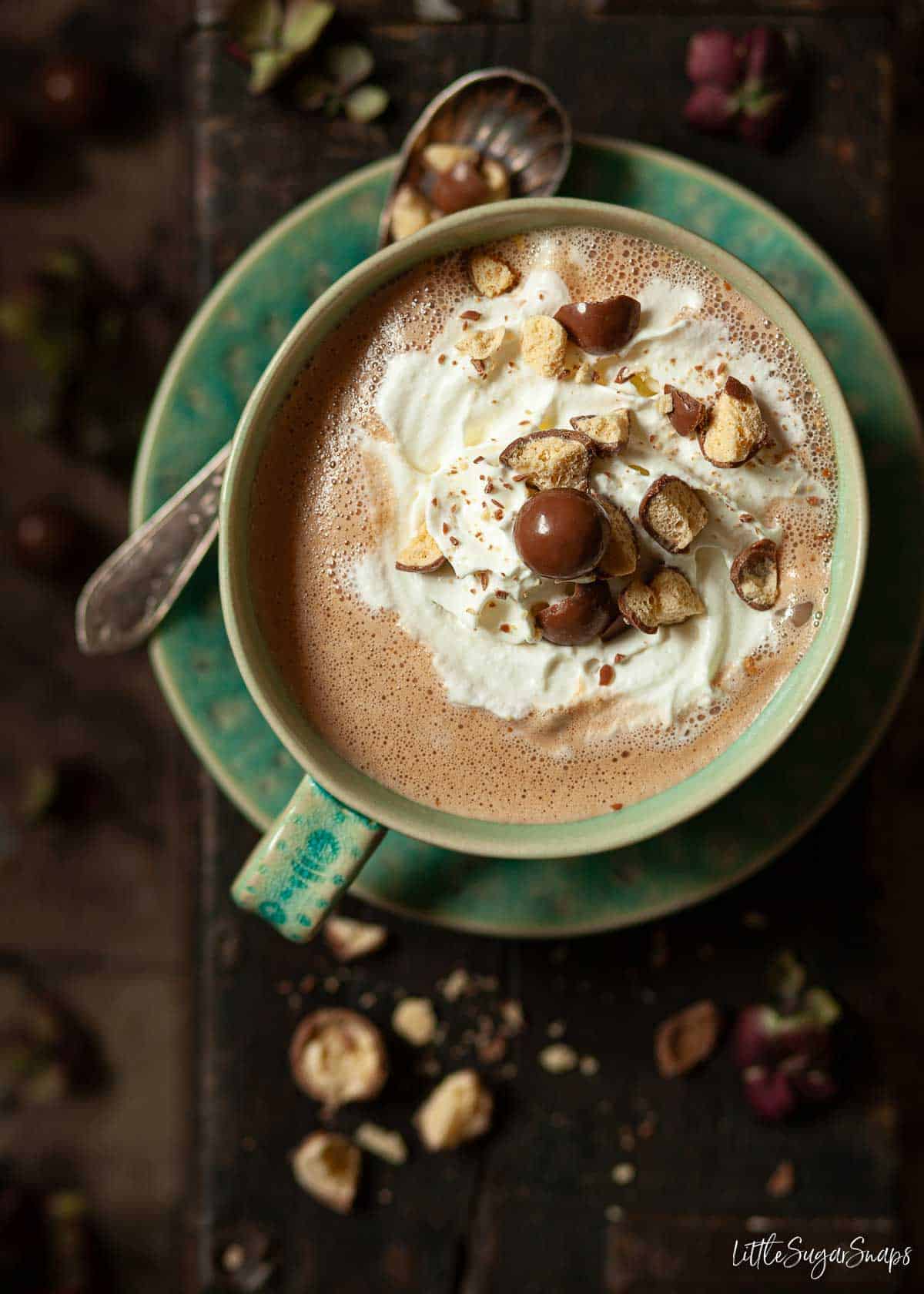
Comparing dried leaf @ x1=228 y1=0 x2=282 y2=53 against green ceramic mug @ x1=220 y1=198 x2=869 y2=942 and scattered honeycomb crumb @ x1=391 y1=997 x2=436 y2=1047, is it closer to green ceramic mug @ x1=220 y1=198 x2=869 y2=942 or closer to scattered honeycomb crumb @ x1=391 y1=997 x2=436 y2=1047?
green ceramic mug @ x1=220 y1=198 x2=869 y2=942

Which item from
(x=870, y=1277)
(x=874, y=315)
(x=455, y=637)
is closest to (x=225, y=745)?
(x=455, y=637)

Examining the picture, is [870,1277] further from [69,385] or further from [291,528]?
[69,385]

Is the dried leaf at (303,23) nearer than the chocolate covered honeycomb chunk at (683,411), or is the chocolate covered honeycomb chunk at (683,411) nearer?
the chocolate covered honeycomb chunk at (683,411)

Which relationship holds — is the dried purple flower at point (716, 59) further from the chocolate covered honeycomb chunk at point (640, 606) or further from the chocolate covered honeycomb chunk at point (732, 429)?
the chocolate covered honeycomb chunk at point (640, 606)

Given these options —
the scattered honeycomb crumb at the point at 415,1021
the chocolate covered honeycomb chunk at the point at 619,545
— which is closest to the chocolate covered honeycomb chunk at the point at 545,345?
the chocolate covered honeycomb chunk at the point at 619,545

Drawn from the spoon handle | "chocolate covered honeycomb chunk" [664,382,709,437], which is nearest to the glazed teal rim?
"chocolate covered honeycomb chunk" [664,382,709,437]

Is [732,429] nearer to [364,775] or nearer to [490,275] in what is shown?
[490,275]
